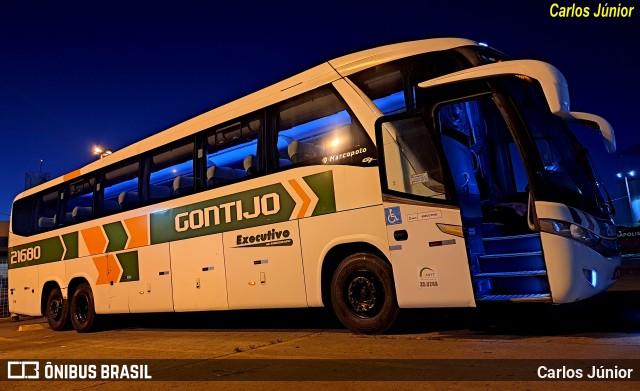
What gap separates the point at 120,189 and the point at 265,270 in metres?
4.74

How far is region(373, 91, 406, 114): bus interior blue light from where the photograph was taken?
6.16 meters

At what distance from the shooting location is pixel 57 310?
11875 mm

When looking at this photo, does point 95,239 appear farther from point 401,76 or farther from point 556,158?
point 556,158

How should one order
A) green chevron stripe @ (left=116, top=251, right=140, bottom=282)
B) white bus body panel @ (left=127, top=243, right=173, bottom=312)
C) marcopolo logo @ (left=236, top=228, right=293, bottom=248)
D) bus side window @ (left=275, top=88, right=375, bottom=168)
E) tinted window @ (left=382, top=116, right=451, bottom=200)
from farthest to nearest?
1. green chevron stripe @ (left=116, top=251, right=140, bottom=282)
2. white bus body panel @ (left=127, top=243, right=173, bottom=312)
3. marcopolo logo @ (left=236, top=228, right=293, bottom=248)
4. bus side window @ (left=275, top=88, right=375, bottom=168)
5. tinted window @ (left=382, top=116, right=451, bottom=200)

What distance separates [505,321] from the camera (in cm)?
697

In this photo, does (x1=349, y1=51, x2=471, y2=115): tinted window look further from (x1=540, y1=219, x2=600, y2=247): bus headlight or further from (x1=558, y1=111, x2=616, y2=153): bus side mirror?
(x1=540, y1=219, x2=600, y2=247): bus headlight

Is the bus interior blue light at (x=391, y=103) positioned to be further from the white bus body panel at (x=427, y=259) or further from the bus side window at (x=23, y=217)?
the bus side window at (x=23, y=217)

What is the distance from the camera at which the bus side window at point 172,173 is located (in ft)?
29.0

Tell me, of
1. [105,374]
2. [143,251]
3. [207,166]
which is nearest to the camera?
[105,374]

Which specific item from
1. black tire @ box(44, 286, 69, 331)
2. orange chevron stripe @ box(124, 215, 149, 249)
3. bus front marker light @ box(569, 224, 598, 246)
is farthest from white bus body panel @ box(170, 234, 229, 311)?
bus front marker light @ box(569, 224, 598, 246)

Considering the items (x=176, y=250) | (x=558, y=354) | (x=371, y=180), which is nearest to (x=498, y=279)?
(x=558, y=354)

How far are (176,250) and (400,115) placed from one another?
205 inches

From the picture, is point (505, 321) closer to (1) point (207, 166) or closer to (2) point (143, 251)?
(1) point (207, 166)

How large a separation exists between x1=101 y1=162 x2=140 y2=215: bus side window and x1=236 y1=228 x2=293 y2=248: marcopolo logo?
3.25 m
